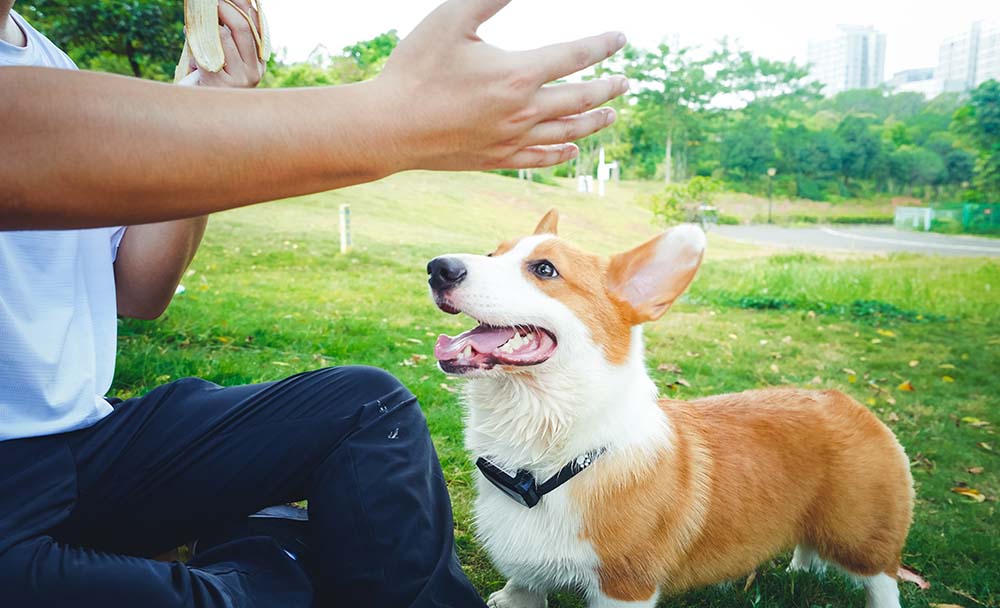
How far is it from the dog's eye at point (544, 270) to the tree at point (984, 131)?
779cm

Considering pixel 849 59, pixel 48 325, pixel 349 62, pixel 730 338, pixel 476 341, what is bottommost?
pixel 730 338

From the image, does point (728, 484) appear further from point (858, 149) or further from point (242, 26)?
point (858, 149)

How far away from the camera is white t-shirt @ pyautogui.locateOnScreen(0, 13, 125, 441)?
127cm

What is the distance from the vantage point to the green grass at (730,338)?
8.69 feet

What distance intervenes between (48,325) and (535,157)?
3.39 ft

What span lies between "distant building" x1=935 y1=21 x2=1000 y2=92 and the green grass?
1.99 metres

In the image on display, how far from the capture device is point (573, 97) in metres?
0.83

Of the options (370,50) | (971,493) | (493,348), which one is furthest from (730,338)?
(370,50)

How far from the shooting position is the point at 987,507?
3.02m

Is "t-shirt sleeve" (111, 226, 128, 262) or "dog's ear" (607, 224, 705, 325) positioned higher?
"t-shirt sleeve" (111, 226, 128, 262)

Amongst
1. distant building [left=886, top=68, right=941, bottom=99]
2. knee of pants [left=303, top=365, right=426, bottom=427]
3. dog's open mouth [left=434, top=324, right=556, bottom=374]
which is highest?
distant building [left=886, top=68, right=941, bottom=99]

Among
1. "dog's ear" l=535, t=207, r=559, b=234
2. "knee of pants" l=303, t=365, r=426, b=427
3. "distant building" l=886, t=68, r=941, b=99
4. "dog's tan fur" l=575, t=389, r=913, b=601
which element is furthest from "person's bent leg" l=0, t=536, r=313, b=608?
"distant building" l=886, t=68, r=941, b=99

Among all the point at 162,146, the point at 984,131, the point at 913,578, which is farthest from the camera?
the point at 984,131

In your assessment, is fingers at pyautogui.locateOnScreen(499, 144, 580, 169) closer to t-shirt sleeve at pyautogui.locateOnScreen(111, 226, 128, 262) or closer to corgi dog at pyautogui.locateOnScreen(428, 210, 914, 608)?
corgi dog at pyautogui.locateOnScreen(428, 210, 914, 608)
